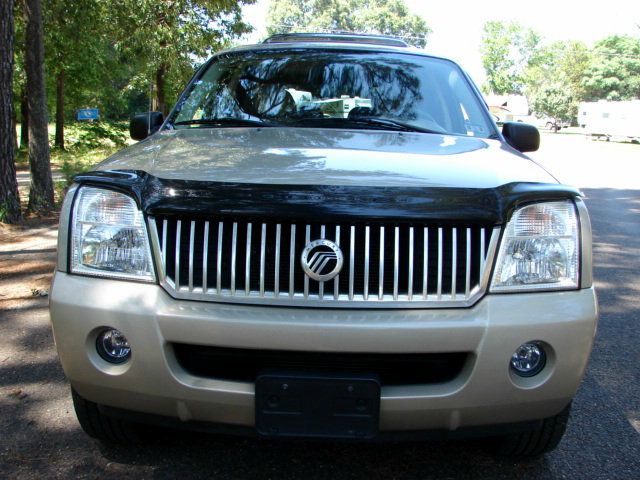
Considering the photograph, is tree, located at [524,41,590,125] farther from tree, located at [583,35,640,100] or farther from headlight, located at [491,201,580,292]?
headlight, located at [491,201,580,292]

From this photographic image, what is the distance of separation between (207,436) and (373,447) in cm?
77

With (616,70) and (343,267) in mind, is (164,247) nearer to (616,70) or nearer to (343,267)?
(343,267)

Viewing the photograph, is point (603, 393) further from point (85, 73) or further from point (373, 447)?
point (85, 73)

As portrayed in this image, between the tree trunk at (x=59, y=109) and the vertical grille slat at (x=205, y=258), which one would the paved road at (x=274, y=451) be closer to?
the vertical grille slat at (x=205, y=258)

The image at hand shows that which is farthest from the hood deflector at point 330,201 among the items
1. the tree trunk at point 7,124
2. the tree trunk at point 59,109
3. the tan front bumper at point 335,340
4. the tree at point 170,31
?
the tree trunk at point 59,109

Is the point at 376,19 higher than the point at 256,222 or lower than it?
higher

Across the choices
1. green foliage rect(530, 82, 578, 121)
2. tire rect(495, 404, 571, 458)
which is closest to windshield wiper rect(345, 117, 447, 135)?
tire rect(495, 404, 571, 458)

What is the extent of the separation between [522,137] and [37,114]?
7.60 metres

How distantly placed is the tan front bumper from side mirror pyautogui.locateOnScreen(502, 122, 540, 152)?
151cm

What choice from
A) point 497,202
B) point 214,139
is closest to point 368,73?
point 214,139

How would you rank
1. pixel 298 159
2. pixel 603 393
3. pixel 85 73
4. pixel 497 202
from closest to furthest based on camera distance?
pixel 497 202 < pixel 298 159 < pixel 603 393 < pixel 85 73

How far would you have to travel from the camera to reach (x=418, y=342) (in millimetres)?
2082

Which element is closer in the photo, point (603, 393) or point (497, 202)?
point (497, 202)

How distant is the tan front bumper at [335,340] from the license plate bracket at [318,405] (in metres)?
0.06
